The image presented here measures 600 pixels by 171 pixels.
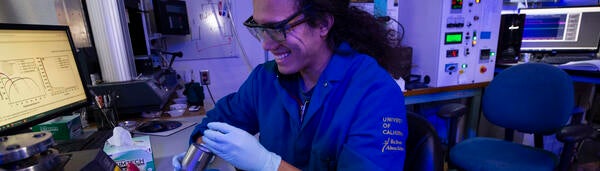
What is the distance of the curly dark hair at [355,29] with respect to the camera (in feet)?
2.97

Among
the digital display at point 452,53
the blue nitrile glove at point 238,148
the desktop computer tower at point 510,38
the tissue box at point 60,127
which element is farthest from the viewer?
the desktop computer tower at point 510,38

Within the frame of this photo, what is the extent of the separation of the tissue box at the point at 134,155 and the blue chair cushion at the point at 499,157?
1.46m

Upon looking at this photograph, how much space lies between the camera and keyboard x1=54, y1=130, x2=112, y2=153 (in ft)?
2.93

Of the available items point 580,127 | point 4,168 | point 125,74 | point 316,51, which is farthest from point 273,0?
point 580,127

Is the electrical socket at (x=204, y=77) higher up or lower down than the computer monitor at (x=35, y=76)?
lower down

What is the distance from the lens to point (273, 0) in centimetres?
81

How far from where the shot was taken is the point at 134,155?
0.75 metres

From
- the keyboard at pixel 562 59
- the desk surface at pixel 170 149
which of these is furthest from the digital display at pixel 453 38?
the desk surface at pixel 170 149

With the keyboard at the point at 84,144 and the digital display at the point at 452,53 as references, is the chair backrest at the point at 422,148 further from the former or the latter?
the digital display at the point at 452,53

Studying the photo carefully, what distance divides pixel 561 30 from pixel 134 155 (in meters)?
3.14

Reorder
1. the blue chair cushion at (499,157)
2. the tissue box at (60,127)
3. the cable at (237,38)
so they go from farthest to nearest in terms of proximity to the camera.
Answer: the cable at (237,38)
the blue chair cushion at (499,157)
the tissue box at (60,127)

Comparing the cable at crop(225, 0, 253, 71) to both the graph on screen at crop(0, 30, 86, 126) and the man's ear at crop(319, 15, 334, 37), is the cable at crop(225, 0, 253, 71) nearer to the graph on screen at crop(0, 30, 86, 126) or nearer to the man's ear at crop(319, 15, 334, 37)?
the graph on screen at crop(0, 30, 86, 126)

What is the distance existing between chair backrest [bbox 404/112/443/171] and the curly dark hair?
0.89ft

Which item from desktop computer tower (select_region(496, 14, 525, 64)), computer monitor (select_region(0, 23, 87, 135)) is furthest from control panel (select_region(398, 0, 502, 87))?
computer monitor (select_region(0, 23, 87, 135))
